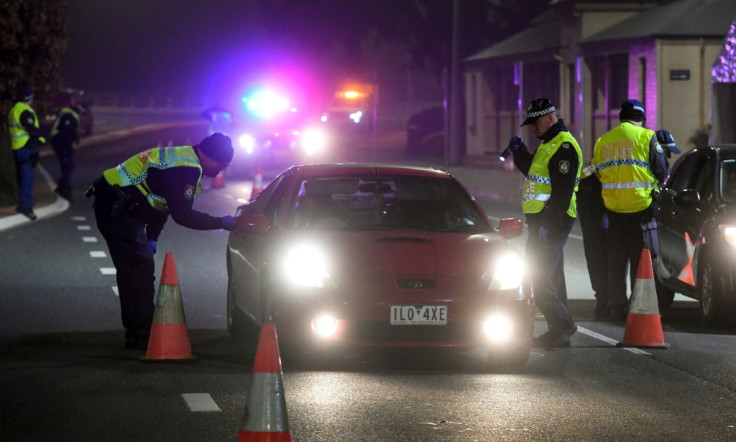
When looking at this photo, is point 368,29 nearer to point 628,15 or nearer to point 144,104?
point 628,15

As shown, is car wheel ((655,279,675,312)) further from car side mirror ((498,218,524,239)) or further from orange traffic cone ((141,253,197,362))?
orange traffic cone ((141,253,197,362))

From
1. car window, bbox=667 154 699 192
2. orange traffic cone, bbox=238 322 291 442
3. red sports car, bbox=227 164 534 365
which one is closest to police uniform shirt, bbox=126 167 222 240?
red sports car, bbox=227 164 534 365

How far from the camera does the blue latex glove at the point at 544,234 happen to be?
1112cm

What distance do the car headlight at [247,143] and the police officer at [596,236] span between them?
89.6ft

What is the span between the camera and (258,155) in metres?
39.8

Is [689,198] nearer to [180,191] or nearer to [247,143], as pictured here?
[180,191]

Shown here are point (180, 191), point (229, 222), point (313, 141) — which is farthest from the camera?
point (313, 141)

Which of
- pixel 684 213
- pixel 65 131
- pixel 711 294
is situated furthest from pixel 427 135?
pixel 711 294

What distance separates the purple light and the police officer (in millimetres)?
13263

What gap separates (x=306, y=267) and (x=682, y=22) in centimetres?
2388

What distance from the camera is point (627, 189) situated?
12500mm

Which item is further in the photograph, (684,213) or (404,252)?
(684,213)

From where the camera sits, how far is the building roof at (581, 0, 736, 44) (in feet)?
104

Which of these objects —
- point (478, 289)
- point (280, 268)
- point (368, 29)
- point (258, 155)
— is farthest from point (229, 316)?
point (368, 29)
